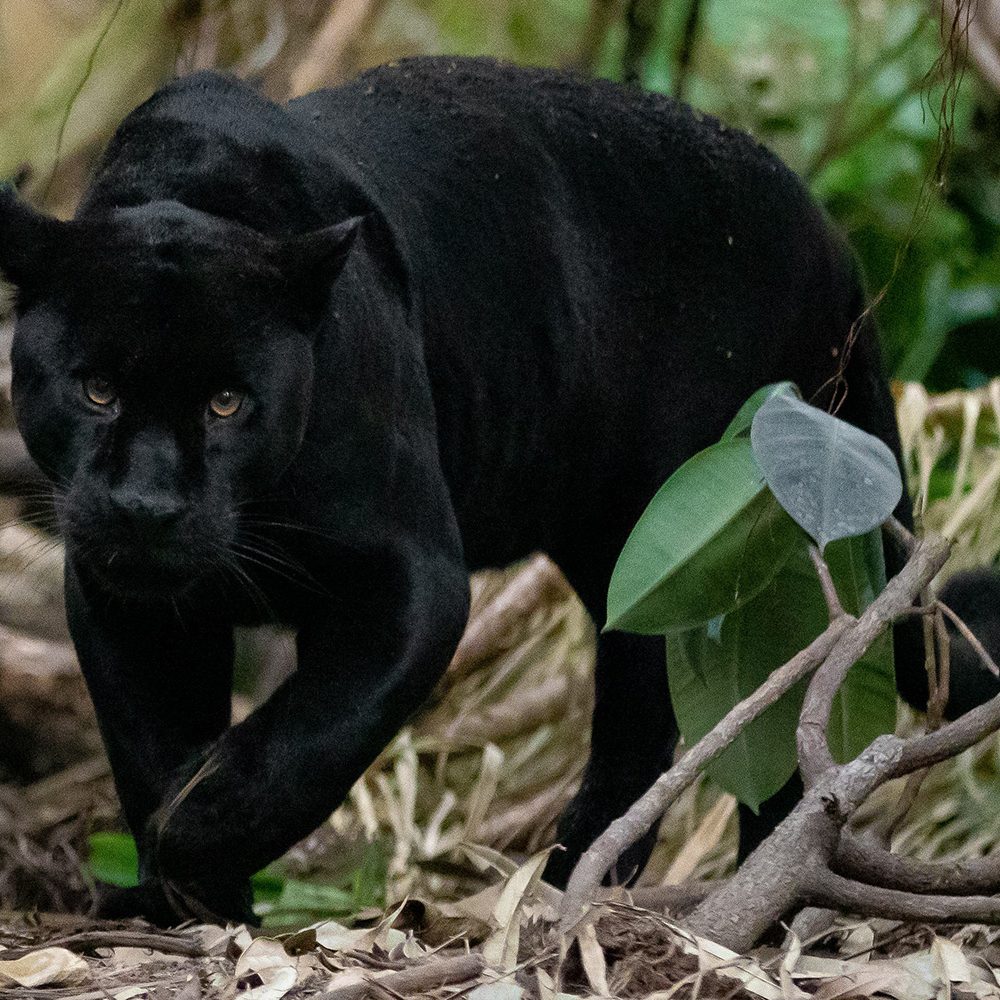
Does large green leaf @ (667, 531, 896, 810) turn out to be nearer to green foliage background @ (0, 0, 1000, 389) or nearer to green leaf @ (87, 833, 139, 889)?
green leaf @ (87, 833, 139, 889)


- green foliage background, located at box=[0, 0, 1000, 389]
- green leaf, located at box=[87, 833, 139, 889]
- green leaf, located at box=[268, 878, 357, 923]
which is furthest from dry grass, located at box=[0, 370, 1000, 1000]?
green foliage background, located at box=[0, 0, 1000, 389]

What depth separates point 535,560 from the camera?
400 centimetres

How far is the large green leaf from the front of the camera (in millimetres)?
2146

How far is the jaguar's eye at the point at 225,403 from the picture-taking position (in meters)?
1.99

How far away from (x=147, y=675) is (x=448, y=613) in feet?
1.43

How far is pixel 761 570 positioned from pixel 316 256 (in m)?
0.65

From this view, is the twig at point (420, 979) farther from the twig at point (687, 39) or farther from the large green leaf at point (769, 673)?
the twig at point (687, 39)

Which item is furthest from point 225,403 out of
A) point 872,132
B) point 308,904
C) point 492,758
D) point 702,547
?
point 872,132

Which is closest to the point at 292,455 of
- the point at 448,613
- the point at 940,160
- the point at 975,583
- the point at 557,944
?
the point at 448,613

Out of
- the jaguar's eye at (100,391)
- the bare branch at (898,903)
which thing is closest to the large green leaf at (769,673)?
the bare branch at (898,903)

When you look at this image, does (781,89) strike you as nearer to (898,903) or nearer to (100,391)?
(100,391)

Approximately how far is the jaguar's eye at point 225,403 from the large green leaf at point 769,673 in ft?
2.06

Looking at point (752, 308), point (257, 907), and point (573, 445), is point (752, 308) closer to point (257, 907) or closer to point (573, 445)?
point (573, 445)

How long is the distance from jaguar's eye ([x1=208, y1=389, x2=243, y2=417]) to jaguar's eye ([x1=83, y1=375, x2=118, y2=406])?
0.37 feet
